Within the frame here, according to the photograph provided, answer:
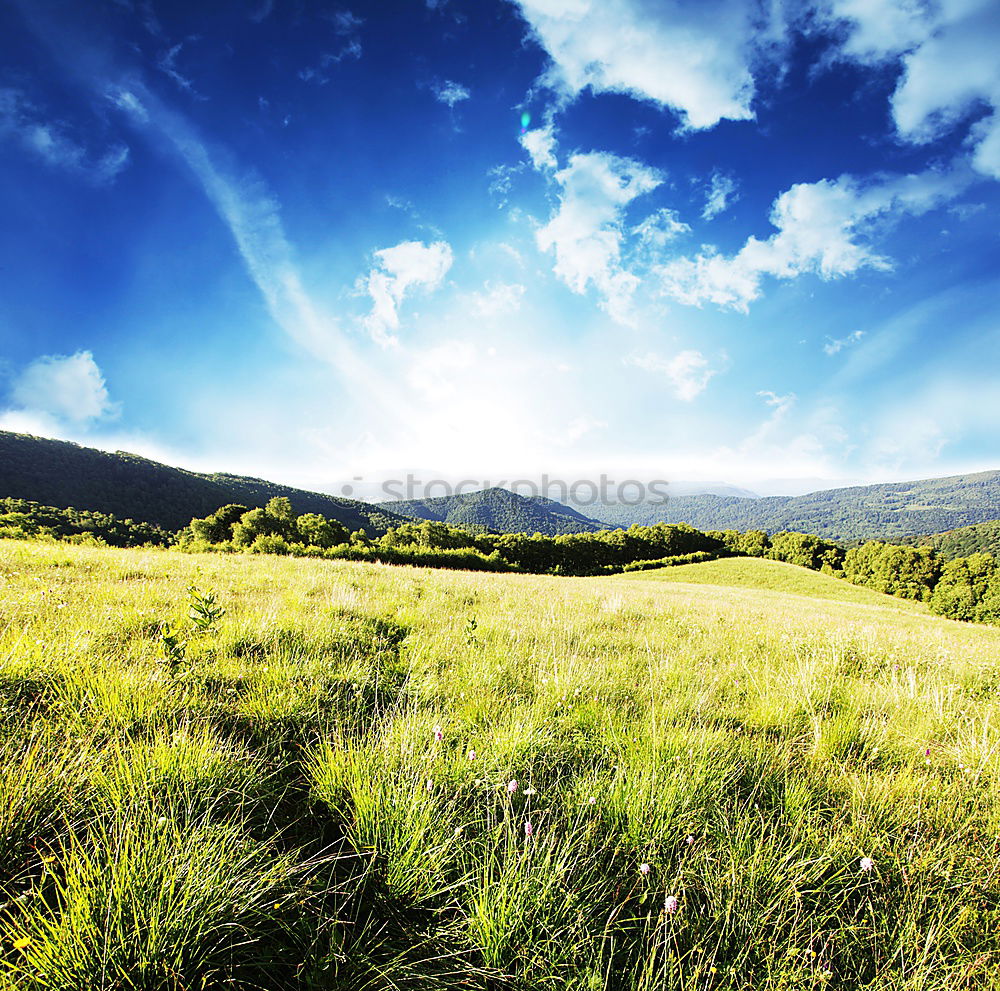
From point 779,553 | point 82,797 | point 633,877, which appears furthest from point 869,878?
point 779,553

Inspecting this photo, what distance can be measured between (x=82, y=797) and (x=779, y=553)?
9423 cm

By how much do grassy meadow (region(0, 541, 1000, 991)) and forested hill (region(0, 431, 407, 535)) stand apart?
87.1m

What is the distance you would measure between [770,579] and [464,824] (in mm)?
58716

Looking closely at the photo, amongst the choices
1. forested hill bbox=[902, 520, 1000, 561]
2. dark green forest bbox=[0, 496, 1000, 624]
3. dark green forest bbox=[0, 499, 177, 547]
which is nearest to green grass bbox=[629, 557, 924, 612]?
dark green forest bbox=[0, 496, 1000, 624]

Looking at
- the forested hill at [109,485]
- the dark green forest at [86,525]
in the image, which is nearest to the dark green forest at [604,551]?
the dark green forest at [86,525]

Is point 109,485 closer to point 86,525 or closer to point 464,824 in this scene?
point 86,525

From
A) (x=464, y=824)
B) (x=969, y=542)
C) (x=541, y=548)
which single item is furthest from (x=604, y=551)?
(x=969, y=542)

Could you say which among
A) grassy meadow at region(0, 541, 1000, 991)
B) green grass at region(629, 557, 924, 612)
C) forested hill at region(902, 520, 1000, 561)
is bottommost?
green grass at region(629, 557, 924, 612)

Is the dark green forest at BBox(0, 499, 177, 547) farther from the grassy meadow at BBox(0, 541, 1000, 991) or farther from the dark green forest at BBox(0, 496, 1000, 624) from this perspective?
the grassy meadow at BBox(0, 541, 1000, 991)

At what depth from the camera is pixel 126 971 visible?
130 cm

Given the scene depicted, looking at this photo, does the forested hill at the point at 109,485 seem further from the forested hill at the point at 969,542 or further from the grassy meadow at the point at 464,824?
the forested hill at the point at 969,542

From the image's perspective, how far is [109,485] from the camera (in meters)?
91.5

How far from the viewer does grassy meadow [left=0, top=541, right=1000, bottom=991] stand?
60.6 inches

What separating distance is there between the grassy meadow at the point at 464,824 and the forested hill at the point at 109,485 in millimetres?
87130
